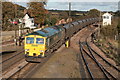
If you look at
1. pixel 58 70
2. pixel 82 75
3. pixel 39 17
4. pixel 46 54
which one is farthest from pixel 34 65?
pixel 39 17

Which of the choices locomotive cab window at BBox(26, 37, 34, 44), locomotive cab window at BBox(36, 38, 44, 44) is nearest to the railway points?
locomotive cab window at BBox(36, 38, 44, 44)

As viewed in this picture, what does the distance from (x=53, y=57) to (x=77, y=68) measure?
13.9 ft

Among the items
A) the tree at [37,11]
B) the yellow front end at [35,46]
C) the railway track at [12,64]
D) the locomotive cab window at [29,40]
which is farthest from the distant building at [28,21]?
the yellow front end at [35,46]

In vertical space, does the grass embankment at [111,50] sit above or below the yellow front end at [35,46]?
below

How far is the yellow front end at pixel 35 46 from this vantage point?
15734mm

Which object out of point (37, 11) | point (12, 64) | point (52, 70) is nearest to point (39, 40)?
point (52, 70)

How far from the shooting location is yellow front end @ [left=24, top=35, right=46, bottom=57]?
15.7 meters

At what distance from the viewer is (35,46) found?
623 inches

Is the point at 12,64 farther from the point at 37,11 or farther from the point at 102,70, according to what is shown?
the point at 37,11

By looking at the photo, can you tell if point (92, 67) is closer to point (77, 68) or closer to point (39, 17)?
point (77, 68)

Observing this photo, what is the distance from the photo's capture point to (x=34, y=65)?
52.7 feet

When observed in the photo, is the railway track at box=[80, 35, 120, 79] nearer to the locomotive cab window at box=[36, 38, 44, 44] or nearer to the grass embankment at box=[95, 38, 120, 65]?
the grass embankment at box=[95, 38, 120, 65]

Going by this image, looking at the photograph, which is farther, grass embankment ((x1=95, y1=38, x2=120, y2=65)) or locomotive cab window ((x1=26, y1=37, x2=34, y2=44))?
grass embankment ((x1=95, y1=38, x2=120, y2=65))

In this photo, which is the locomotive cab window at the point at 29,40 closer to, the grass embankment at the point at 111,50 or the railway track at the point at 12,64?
the railway track at the point at 12,64
